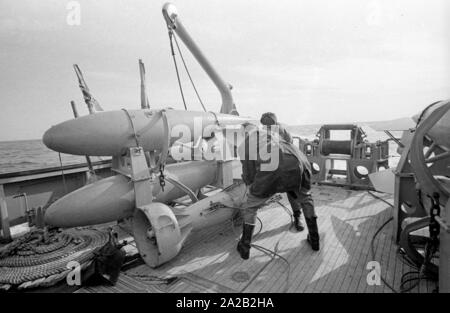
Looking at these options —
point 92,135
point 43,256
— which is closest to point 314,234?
point 92,135

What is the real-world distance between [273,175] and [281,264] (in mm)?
1064

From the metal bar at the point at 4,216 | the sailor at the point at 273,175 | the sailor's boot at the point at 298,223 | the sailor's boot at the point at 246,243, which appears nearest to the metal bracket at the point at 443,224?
the sailor at the point at 273,175

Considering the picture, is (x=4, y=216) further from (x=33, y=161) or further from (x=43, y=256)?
(x=33, y=161)

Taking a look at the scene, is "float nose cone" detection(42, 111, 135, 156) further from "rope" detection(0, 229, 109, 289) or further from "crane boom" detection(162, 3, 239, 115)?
"crane boom" detection(162, 3, 239, 115)

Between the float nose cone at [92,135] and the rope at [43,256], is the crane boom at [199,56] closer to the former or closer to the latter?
the float nose cone at [92,135]

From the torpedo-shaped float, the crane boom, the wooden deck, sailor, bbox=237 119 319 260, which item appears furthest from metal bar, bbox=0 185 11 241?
the crane boom

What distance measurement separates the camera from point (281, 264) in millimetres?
3268

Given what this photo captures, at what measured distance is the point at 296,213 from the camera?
4297mm

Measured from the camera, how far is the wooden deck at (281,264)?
2.85 metres

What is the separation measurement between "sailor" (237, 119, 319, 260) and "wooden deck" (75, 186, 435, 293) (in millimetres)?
283

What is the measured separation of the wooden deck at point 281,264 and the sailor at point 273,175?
28cm

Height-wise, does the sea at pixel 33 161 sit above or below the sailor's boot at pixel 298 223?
below

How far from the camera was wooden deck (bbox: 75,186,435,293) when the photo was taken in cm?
Result: 285

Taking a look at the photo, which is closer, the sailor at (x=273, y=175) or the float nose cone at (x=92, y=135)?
the sailor at (x=273, y=175)
